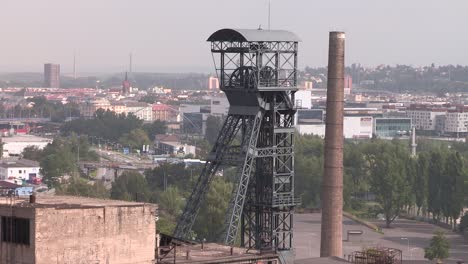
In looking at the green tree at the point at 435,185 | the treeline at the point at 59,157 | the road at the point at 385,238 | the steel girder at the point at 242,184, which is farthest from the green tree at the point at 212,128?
the steel girder at the point at 242,184

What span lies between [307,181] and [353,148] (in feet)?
55.0

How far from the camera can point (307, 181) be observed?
315 ft

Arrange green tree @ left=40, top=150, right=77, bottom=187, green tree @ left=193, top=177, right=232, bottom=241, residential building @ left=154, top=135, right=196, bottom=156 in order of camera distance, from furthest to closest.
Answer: residential building @ left=154, top=135, right=196, bottom=156 < green tree @ left=40, top=150, right=77, bottom=187 < green tree @ left=193, top=177, right=232, bottom=241

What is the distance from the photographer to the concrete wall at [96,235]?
91.8 ft

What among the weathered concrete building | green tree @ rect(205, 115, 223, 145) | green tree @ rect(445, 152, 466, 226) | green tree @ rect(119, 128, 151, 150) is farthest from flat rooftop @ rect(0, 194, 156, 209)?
green tree @ rect(205, 115, 223, 145)

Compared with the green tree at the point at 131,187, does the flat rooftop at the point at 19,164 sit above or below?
below

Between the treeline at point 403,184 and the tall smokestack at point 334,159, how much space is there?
33.1m

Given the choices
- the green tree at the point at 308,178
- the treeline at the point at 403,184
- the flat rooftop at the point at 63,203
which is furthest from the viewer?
the green tree at the point at 308,178

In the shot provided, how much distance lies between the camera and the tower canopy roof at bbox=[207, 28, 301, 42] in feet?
150

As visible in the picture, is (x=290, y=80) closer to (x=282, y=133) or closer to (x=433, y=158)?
(x=282, y=133)

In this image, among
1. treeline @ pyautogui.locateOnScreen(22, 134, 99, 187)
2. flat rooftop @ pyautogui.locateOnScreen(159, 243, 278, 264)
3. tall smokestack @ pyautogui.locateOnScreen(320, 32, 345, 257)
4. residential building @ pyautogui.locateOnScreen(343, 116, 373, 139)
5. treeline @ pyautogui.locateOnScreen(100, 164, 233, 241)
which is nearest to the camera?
flat rooftop @ pyautogui.locateOnScreen(159, 243, 278, 264)

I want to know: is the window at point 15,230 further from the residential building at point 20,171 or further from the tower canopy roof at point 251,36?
the residential building at point 20,171

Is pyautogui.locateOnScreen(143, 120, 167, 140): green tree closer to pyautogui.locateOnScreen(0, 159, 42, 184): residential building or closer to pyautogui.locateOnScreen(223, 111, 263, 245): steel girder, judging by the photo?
pyautogui.locateOnScreen(0, 159, 42, 184): residential building

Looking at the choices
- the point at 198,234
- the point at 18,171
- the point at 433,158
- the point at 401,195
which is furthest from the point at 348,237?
the point at 18,171
